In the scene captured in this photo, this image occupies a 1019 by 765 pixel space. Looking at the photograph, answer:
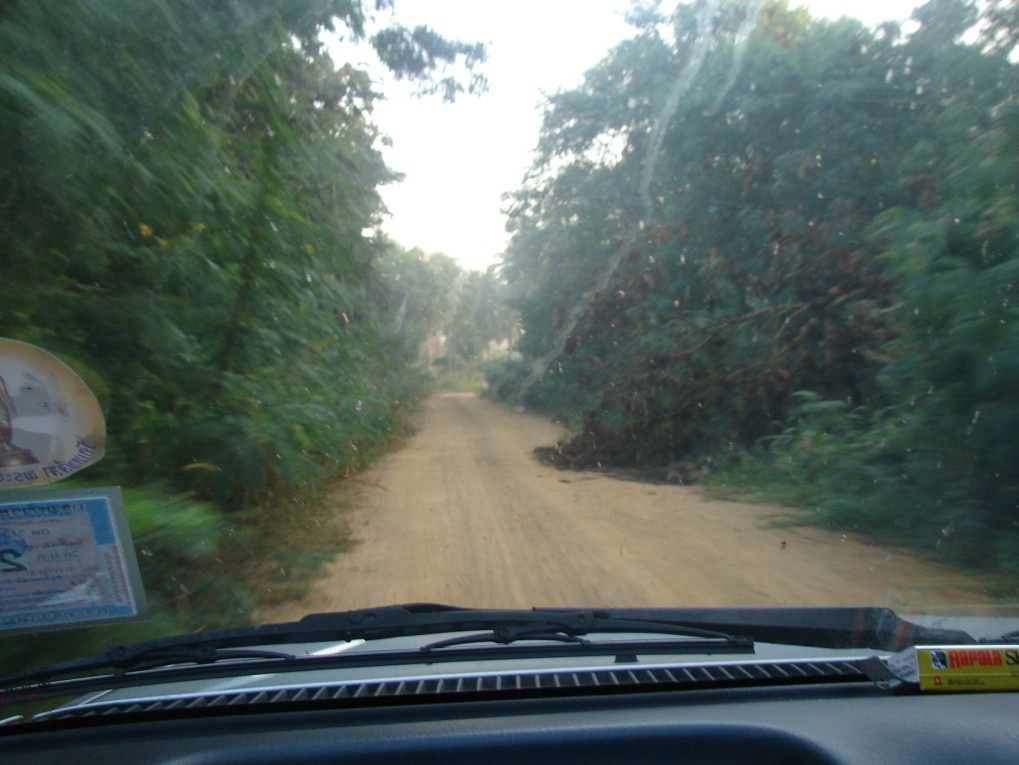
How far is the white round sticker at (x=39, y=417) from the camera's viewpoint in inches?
156

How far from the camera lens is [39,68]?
15.0 feet

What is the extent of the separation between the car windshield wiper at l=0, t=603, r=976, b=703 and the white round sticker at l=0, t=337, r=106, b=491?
1.23 meters

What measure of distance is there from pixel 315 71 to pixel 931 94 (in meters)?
8.66

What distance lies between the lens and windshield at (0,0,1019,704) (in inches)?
198

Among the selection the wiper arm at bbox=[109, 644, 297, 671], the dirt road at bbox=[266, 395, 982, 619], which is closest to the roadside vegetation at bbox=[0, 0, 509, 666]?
the dirt road at bbox=[266, 395, 982, 619]

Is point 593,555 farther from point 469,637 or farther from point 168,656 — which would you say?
point 168,656

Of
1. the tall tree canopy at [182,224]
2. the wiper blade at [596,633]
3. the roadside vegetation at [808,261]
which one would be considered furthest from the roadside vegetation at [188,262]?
the roadside vegetation at [808,261]

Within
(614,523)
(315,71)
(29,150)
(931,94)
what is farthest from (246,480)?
(931,94)

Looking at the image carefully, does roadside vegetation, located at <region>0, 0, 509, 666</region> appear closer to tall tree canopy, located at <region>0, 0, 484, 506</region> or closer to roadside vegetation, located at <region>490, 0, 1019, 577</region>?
tall tree canopy, located at <region>0, 0, 484, 506</region>

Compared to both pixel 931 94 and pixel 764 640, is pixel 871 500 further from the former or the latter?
pixel 931 94

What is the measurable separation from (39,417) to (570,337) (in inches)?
467

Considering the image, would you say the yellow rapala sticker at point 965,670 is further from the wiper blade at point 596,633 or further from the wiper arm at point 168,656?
the wiper arm at point 168,656

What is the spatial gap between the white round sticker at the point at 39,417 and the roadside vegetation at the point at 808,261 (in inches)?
237

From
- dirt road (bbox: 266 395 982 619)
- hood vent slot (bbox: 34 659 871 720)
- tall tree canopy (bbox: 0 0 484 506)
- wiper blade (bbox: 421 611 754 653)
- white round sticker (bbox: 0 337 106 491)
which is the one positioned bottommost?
dirt road (bbox: 266 395 982 619)
